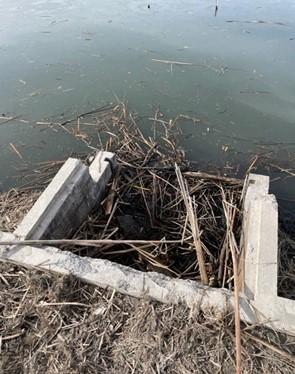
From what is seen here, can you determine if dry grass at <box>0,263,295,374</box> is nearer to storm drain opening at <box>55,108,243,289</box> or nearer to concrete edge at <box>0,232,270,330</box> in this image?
concrete edge at <box>0,232,270,330</box>

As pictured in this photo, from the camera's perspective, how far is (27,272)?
271 centimetres

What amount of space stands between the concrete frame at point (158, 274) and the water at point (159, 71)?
67.3 inches

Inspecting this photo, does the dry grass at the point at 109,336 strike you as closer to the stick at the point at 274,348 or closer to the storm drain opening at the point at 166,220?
the stick at the point at 274,348

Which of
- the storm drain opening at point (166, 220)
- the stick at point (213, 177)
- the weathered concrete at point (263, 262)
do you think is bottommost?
the storm drain opening at point (166, 220)

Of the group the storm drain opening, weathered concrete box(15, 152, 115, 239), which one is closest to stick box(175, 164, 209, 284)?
the storm drain opening

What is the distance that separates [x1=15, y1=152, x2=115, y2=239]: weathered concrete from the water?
1.46 m

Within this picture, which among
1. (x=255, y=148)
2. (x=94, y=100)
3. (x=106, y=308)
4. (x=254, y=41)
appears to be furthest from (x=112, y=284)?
(x=254, y=41)

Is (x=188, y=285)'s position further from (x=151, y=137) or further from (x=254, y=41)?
(x=254, y=41)

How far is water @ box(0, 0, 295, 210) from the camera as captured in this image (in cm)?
533

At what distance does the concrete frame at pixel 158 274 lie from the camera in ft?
7.93

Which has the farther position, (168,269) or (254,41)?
(254,41)

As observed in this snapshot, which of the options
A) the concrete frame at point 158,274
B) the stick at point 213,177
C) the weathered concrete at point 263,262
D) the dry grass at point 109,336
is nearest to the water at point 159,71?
the stick at point 213,177

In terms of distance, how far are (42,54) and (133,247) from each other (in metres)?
5.72

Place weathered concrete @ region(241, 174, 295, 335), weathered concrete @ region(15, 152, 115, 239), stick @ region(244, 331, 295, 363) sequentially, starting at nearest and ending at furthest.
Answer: stick @ region(244, 331, 295, 363), weathered concrete @ region(241, 174, 295, 335), weathered concrete @ region(15, 152, 115, 239)
